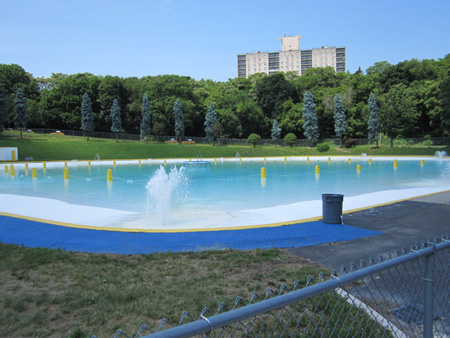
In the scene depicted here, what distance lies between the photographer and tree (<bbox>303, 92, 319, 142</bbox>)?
65819 mm

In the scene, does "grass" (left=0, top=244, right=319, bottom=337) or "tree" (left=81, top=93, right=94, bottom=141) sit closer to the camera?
"grass" (left=0, top=244, right=319, bottom=337)

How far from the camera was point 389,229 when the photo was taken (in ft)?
29.3

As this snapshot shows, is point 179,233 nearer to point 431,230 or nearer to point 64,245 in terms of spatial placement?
point 64,245

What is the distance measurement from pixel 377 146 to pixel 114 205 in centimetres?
5425

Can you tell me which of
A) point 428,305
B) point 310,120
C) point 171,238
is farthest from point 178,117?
point 428,305

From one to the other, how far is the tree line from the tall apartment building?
261ft

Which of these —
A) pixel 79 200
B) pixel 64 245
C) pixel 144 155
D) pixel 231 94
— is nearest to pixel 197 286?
pixel 64 245

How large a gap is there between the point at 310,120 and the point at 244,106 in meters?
13.6

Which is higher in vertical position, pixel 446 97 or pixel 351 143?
pixel 446 97

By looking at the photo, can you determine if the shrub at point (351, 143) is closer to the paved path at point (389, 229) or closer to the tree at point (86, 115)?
the tree at point (86, 115)

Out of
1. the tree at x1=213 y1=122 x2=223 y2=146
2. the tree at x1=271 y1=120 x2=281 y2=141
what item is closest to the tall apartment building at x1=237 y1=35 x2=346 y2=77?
the tree at x1=271 y1=120 x2=281 y2=141

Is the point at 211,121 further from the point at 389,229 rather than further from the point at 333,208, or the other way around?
the point at 389,229

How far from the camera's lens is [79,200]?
15.2m

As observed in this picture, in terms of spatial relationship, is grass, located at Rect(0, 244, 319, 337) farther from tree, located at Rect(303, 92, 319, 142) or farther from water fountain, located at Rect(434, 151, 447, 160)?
tree, located at Rect(303, 92, 319, 142)
